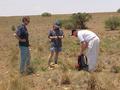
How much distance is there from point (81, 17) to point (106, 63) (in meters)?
25.9

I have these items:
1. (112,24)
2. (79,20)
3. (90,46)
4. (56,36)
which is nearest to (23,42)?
(56,36)

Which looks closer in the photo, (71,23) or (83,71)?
(83,71)

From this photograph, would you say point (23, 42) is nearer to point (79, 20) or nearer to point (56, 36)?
point (56, 36)

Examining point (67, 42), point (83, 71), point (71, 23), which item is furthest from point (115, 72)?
point (71, 23)

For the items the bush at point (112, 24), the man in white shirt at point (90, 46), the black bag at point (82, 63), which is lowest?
the bush at point (112, 24)

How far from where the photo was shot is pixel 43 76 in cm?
1281

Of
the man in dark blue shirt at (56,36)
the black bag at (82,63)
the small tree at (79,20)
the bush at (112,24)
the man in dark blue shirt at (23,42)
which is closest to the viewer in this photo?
the man in dark blue shirt at (23,42)

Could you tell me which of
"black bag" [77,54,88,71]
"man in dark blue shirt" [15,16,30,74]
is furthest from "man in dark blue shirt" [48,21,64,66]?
"man in dark blue shirt" [15,16,30,74]

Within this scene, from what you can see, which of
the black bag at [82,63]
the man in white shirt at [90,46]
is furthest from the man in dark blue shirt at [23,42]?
the black bag at [82,63]

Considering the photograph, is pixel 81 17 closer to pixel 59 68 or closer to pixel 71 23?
pixel 71 23

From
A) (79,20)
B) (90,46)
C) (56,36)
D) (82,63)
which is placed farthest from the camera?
(79,20)

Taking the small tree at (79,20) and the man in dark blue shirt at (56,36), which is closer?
the man in dark blue shirt at (56,36)

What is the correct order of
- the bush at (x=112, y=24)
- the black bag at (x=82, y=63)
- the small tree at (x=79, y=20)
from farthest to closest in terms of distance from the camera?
the small tree at (x=79, y=20), the bush at (x=112, y=24), the black bag at (x=82, y=63)

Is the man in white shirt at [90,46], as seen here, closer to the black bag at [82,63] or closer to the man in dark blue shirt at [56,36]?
the black bag at [82,63]
